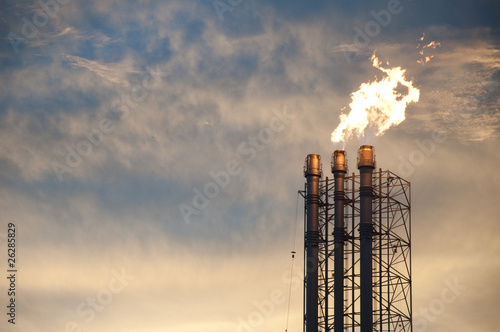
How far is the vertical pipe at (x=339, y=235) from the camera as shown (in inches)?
2940

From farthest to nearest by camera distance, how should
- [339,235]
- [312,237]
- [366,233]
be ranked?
[312,237] < [339,235] < [366,233]

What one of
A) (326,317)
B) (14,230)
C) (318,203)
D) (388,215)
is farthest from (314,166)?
(14,230)

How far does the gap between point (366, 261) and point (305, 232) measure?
910cm

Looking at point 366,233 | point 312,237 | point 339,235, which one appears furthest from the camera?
point 312,237

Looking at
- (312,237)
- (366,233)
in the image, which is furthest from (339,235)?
(366,233)

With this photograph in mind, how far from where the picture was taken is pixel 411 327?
7412 centimetres

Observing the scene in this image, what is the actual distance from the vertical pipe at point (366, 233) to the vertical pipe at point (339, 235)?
4.01m

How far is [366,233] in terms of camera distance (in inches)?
2874

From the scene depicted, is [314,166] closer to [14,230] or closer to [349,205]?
Result: [349,205]

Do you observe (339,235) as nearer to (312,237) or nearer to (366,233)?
(312,237)

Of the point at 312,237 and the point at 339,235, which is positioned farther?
the point at 312,237

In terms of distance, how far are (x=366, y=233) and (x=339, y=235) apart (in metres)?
4.83

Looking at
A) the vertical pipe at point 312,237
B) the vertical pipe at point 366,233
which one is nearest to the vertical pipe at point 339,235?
the vertical pipe at point 312,237

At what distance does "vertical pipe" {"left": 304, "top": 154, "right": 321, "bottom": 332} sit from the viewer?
251ft
